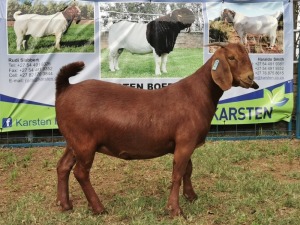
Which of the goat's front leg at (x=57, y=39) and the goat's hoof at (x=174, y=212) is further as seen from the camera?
the goat's front leg at (x=57, y=39)

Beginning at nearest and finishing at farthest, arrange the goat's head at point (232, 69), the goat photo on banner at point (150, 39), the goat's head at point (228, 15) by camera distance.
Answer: the goat's head at point (232, 69) → the goat photo on banner at point (150, 39) → the goat's head at point (228, 15)

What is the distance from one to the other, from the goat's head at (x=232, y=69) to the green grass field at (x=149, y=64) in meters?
3.95

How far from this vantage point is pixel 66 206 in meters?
5.23

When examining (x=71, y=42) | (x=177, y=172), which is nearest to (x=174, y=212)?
(x=177, y=172)

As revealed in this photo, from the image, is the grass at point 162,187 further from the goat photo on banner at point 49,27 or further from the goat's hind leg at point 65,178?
the goat photo on banner at point 49,27

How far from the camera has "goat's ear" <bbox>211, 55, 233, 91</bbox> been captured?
4746mm

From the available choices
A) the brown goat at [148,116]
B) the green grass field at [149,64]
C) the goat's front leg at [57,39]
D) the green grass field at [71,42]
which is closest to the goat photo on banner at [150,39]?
the green grass field at [149,64]

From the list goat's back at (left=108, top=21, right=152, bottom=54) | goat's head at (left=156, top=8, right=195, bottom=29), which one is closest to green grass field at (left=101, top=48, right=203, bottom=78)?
goat's back at (left=108, top=21, right=152, bottom=54)

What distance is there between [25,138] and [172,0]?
3671 millimetres

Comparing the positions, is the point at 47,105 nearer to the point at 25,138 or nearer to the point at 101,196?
the point at 25,138

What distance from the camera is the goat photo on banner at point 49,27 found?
827 cm

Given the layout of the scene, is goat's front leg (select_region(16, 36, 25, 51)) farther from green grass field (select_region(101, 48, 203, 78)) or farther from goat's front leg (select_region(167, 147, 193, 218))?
goat's front leg (select_region(167, 147, 193, 218))

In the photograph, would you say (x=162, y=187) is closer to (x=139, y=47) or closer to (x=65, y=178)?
(x=65, y=178)

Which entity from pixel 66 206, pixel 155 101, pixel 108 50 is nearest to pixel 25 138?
pixel 108 50
